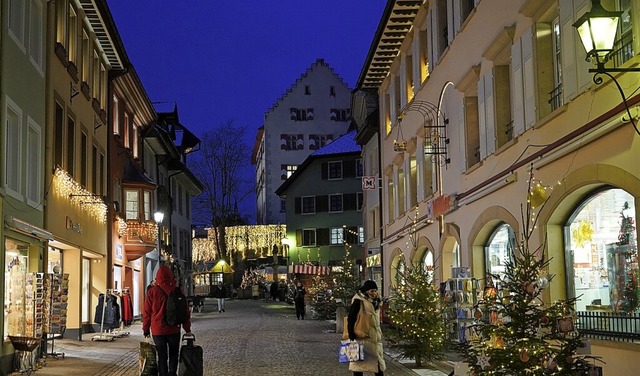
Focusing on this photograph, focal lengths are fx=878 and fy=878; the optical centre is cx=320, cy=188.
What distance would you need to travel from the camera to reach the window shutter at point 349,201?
220 ft

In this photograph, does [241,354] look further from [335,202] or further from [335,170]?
[335,202]

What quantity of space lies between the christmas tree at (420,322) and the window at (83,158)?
1301 cm

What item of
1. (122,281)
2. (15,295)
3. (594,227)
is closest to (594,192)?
(594,227)

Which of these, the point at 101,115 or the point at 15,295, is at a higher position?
the point at 101,115

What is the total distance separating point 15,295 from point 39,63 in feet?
19.1

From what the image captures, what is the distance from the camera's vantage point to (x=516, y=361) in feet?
32.3

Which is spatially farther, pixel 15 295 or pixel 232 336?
pixel 232 336

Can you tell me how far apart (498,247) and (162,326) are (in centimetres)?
958

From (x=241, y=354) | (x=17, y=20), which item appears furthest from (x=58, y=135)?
(x=241, y=354)

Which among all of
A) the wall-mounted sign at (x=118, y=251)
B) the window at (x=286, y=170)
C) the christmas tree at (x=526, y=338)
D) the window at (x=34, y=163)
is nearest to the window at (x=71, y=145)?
the window at (x=34, y=163)

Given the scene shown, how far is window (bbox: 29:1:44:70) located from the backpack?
9675mm

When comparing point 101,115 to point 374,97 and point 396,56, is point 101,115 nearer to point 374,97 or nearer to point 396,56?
point 396,56

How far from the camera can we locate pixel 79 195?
25.6 metres

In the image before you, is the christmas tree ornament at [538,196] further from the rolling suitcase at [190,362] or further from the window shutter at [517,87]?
the rolling suitcase at [190,362]
